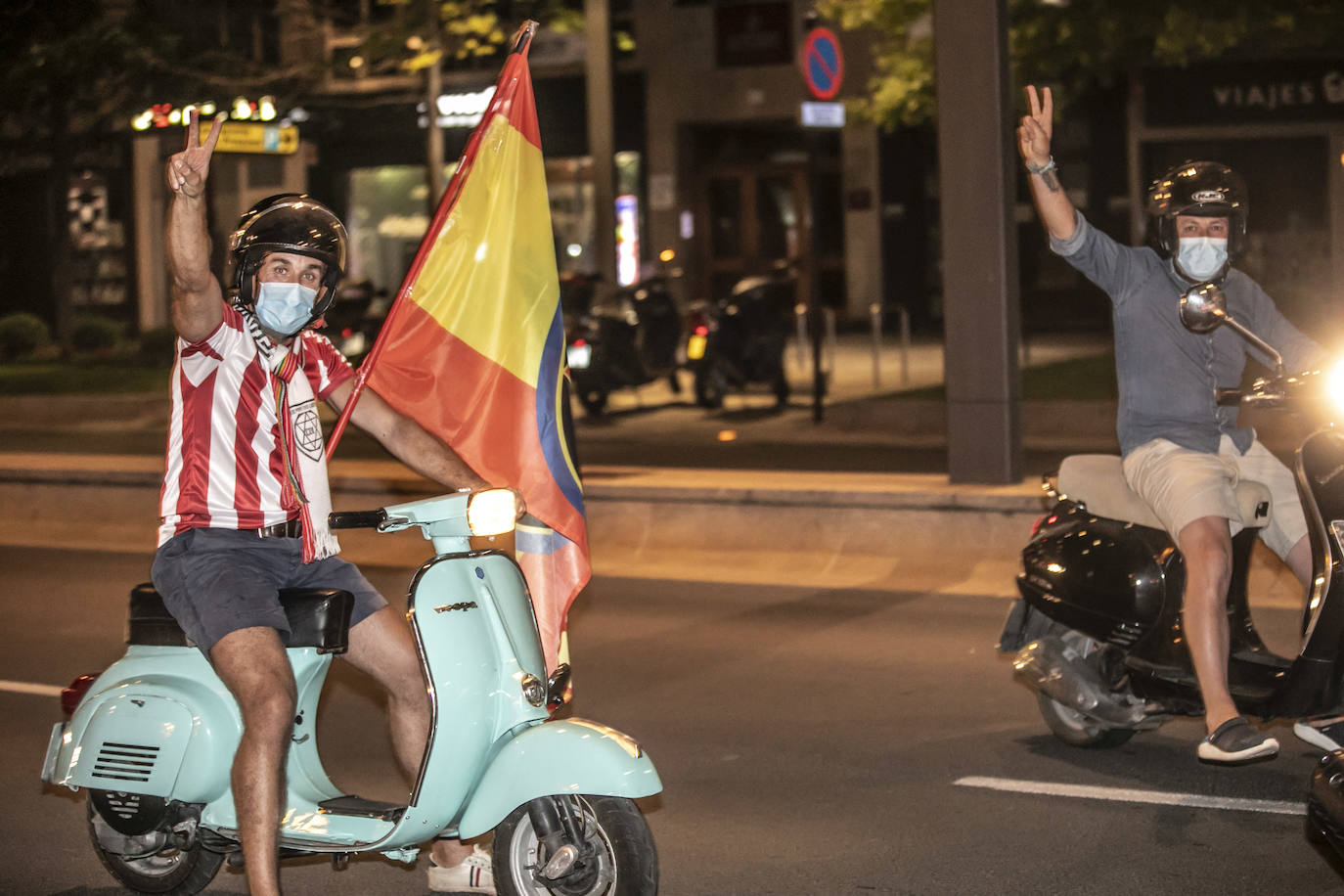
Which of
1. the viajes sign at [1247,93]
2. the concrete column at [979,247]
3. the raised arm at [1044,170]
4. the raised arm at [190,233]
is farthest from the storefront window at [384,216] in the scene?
the raised arm at [190,233]

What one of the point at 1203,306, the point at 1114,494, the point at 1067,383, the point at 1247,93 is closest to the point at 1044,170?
the point at 1203,306

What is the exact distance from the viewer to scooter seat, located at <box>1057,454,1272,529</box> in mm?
6004

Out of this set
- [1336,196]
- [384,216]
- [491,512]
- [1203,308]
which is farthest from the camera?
[384,216]

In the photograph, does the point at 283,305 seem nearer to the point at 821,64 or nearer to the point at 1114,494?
the point at 1114,494

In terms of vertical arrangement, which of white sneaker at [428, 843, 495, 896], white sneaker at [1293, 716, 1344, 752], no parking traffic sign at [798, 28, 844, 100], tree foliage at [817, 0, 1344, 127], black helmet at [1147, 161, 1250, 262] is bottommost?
white sneaker at [428, 843, 495, 896]

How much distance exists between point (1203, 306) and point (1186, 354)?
2.53 feet

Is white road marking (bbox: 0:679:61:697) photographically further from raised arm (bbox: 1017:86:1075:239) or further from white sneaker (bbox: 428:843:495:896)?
raised arm (bbox: 1017:86:1075:239)

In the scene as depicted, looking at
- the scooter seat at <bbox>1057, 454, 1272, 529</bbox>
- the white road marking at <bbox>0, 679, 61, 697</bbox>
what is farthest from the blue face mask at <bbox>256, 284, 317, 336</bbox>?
the white road marking at <bbox>0, 679, 61, 697</bbox>

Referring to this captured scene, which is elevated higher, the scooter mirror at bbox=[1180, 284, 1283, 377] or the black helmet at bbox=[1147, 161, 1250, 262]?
the black helmet at bbox=[1147, 161, 1250, 262]

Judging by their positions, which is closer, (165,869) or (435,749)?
(435,749)

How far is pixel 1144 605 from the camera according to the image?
6027 millimetres

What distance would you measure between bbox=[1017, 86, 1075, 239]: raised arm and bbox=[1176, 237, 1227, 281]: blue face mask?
370mm

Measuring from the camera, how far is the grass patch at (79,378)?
21656 mm

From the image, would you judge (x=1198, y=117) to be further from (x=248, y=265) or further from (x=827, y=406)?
(x=248, y=265)
